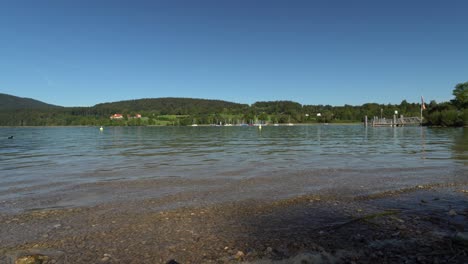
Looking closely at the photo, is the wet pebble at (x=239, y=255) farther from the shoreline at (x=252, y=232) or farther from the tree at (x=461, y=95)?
the tree at (x=461, y=95)

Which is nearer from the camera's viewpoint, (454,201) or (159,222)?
(159,222)

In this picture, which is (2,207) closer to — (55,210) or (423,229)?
(55,210)

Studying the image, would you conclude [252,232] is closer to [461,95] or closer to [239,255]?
[239,255]

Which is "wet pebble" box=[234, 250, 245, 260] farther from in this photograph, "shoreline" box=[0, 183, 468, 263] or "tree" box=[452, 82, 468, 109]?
"tree" box=[452, 82, 468, 109]

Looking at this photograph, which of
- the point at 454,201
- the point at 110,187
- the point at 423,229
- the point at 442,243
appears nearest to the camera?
the point at 442,243

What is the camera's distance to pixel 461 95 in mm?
138625

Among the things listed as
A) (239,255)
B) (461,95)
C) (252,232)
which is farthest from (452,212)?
(461,95)

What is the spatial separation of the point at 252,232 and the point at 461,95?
163337mm

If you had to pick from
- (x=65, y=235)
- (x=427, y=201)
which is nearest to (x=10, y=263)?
(x=65, y=235)

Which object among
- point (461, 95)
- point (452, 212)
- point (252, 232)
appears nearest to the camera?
point (252, 232)

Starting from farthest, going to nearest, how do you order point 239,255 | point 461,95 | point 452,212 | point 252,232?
point 461,95, point 452,212, point 252,232, point 239,255

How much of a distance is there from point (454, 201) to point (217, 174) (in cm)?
1092

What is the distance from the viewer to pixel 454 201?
34.6ft

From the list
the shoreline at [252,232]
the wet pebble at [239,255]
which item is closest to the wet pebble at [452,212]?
the shoreline at [252,232]
